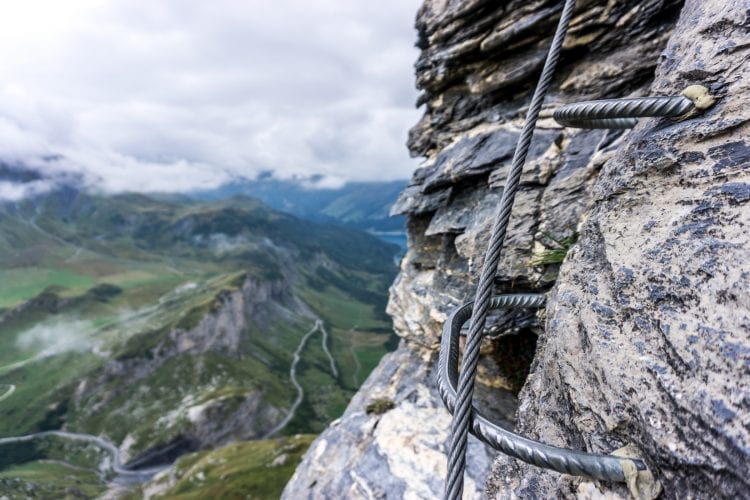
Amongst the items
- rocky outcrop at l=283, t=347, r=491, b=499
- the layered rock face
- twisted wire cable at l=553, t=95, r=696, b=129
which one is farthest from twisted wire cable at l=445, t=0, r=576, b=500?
rocky outcrop at l=283, t=347, r=491, b=499

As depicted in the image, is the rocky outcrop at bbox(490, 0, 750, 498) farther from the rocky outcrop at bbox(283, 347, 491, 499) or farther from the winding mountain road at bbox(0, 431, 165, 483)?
the winding mountain road at bbox(0, 431, 165, 483)

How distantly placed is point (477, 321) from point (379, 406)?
59.2ft

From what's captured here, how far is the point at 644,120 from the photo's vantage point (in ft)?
18.8

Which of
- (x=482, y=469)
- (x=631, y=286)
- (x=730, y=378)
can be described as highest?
(x=631, y=286)

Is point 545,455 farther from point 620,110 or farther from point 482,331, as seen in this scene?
point 620,110

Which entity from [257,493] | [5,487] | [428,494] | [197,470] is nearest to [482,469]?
[428,494]

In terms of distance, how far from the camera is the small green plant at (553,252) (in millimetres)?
10494

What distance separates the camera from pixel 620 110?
4.22 metres

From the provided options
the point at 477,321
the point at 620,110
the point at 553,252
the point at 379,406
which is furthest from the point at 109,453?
the point at 620,110

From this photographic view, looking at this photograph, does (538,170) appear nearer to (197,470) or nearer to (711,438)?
(711,438)

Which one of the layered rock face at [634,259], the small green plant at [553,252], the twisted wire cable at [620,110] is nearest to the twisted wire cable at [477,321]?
the twisted wire cable at [620,110]

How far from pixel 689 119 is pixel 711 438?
12.8 ft

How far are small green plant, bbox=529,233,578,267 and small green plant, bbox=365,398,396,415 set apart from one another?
12.0 meters

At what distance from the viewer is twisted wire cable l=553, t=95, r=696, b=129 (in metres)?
4.23
